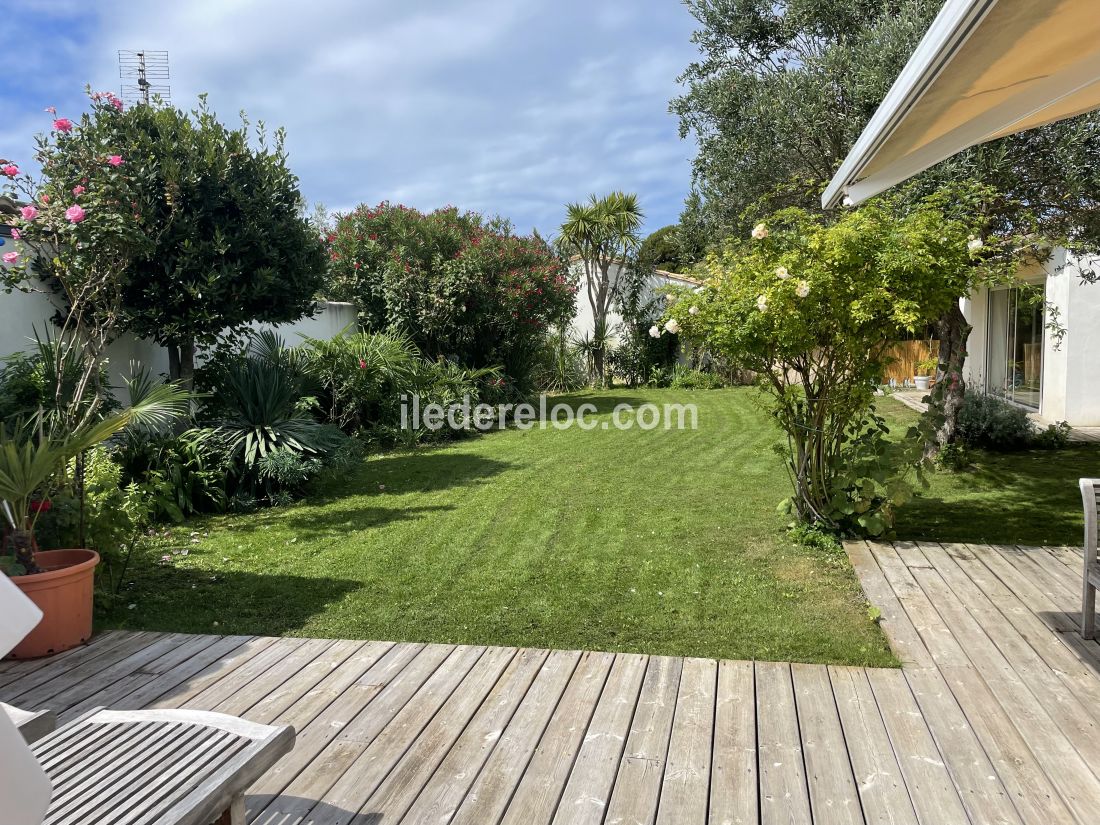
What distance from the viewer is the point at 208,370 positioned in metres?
8.20

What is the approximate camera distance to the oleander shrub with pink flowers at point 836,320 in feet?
16.0

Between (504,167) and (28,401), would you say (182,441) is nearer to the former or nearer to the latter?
(28,401)

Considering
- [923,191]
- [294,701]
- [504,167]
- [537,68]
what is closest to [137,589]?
[294,701]

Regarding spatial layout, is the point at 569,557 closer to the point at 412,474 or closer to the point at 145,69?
the point at 412,474

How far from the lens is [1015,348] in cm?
1429

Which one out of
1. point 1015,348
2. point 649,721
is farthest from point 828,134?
point 1015,348

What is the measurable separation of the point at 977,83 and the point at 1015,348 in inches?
525

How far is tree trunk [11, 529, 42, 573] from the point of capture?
3.91 meters

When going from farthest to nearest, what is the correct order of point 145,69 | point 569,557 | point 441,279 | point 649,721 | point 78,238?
point 145,69, point 441,279, point 78,238, point 569,557, point 649,721

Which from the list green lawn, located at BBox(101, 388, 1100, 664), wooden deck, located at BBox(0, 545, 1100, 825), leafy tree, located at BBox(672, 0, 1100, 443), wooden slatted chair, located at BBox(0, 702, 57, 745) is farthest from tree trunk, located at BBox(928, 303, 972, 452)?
wooden slatted chair, located at BBox(0, 702, 57, 745)

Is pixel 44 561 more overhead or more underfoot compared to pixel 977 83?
more underfoot

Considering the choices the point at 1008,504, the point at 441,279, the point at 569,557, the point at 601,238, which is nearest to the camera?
the point at 569,557

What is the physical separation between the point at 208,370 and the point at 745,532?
5921 millimetres

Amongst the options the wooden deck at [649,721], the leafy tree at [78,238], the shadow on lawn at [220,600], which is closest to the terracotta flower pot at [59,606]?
the wooden deck at [649,721]
